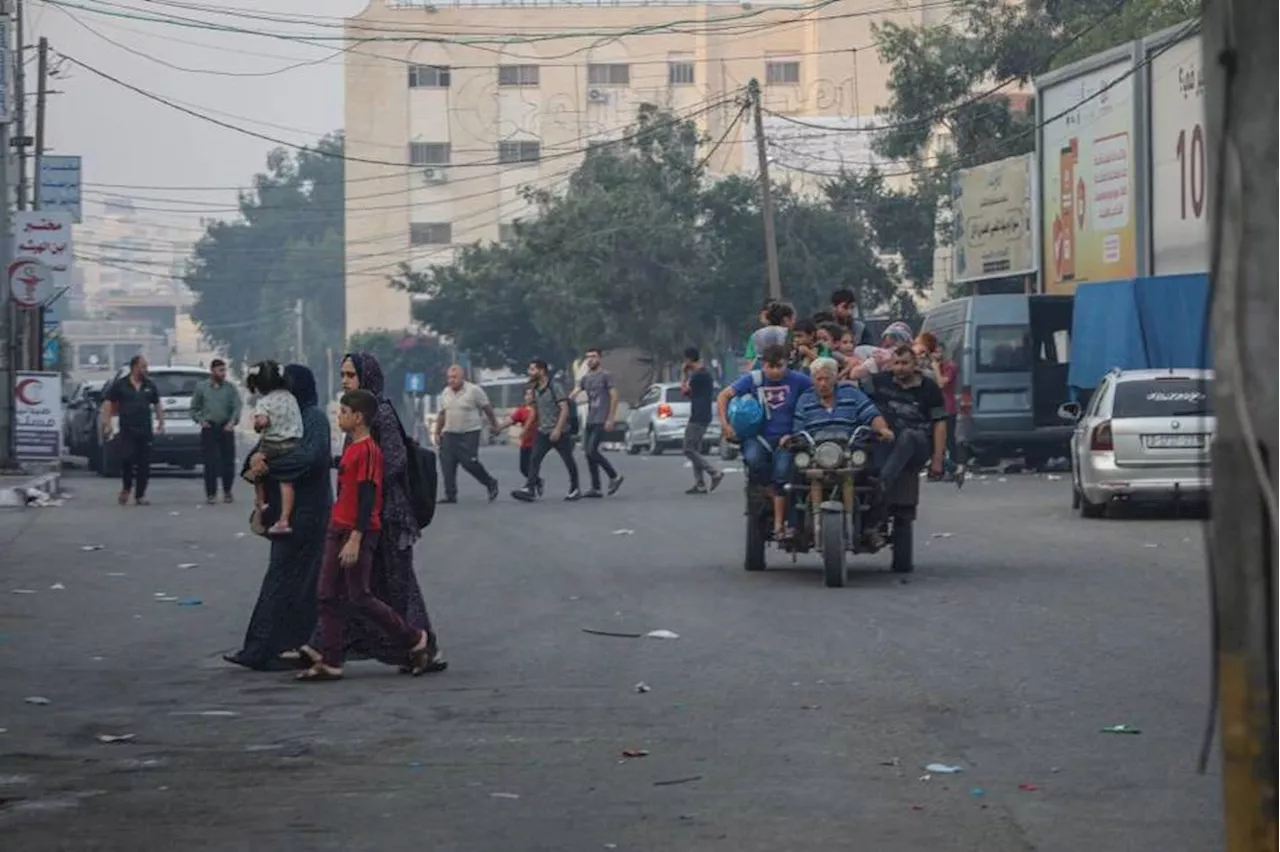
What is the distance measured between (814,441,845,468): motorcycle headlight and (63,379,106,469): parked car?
23432mm

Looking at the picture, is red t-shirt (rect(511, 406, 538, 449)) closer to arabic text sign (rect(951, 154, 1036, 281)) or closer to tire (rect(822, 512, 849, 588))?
tire (rect(822, 512, 849, 588))

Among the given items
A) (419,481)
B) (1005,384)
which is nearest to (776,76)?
(1005,384)

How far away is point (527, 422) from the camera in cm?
2867

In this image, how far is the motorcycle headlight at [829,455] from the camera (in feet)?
52.2

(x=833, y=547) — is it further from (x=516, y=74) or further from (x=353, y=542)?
(x=516, y=74)

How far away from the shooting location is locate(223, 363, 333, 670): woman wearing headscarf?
39.4 ft

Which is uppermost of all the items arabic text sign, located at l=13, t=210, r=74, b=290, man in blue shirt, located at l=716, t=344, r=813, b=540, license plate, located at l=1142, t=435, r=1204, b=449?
arabic text sign, located at l=13, t=210, r=74, b=290

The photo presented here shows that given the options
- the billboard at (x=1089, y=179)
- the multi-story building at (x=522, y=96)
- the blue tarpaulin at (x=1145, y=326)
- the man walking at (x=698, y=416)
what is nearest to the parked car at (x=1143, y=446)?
the man walking at (x=698, y=416)

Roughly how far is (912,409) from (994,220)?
116 ft

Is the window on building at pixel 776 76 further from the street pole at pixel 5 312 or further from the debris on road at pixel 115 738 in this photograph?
the debris on road at pixel 115 738

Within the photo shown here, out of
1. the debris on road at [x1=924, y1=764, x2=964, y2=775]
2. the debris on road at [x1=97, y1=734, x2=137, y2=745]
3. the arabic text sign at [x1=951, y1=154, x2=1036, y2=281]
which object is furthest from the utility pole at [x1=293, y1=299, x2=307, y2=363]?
the debris on road at [x1=924, y1=764, x2=964, y2=775]

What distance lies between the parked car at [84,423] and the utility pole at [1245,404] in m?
34.3

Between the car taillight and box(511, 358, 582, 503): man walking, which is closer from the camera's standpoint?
the car taillight

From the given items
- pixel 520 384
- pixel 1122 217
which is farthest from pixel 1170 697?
pixel 520 384
